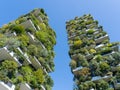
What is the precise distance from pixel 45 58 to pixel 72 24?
25.8m

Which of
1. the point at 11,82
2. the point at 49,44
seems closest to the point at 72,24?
the point at 49,44

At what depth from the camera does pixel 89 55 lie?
4541cm

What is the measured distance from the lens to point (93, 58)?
44.2m

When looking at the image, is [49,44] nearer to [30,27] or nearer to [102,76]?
[30,27]

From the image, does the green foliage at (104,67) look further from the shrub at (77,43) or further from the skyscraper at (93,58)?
the shrub at (77,43)

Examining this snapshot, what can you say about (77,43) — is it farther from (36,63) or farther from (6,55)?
(6,55)

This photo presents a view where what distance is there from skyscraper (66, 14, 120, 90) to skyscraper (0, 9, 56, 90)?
5256 millimetres

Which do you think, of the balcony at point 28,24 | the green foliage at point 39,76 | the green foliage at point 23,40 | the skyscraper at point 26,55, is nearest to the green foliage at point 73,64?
the skyscraper at point 26,55

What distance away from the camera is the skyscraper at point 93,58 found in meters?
38.9

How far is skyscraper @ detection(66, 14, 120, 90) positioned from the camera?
128 ft

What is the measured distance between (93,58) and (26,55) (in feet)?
45.6

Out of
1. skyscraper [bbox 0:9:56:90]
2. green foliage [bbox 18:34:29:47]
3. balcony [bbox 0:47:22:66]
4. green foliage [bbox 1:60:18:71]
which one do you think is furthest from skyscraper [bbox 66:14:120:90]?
green foliage [bbox 1:60:18:71]

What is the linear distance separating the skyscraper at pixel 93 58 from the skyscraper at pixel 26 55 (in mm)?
5256

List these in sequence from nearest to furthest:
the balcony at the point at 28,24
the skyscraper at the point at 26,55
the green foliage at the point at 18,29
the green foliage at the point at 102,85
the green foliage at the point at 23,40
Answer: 1. the skyscraper at the point at 26,55
2. the green foliage at the point at 23,40
3. the green foliage at the point at 18,29
4. the green foliage at the point at 102,85
5. the balcony at the point at 28,24
